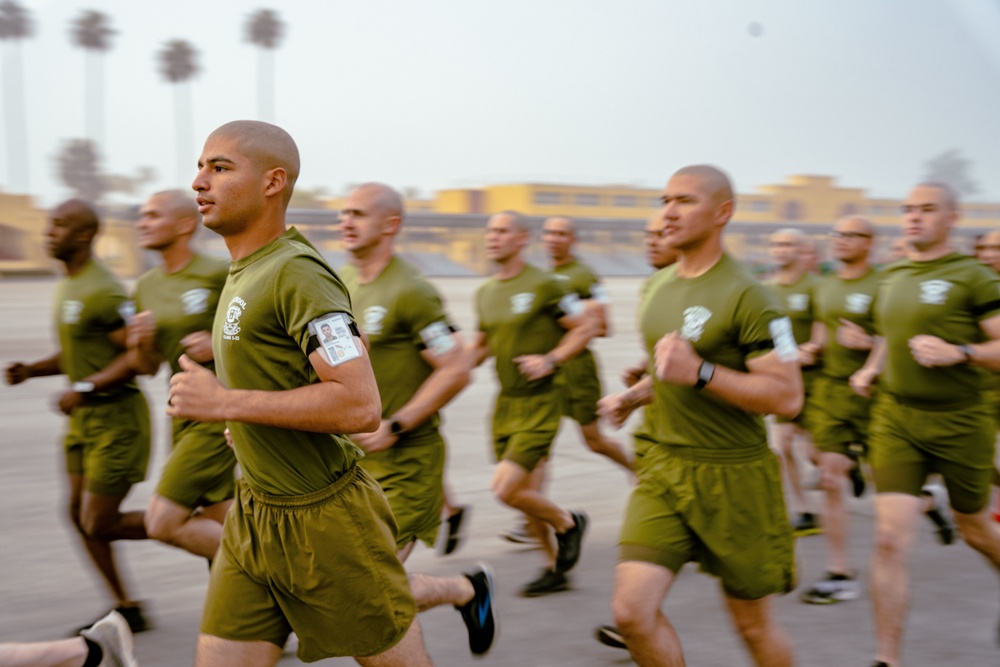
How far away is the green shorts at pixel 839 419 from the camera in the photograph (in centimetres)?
657

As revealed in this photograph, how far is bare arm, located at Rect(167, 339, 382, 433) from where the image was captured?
105 inches

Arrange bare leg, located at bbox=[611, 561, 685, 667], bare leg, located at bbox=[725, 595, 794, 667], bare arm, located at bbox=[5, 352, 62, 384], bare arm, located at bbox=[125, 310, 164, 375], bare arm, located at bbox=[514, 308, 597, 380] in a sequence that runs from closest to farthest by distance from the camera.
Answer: bare leg, located at bbox=[611, 561, 685, 667] < bare leg, located at bbox=[725, 595, 794, 667] < bare arm, located at bbox=[125, 310, 164, 375] < bare arm, located at bbox=[5, 352, 62, 384] < bare arm, located at bbox=[514, 308, 597, 380]

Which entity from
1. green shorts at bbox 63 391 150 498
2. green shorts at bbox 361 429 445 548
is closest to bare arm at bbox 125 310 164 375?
green shorts at bbox 63 391 150 498

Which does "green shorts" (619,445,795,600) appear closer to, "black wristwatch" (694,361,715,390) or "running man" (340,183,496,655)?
"black wristwatch" (694,361,715,390)

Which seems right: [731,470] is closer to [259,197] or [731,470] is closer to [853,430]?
[259,197]

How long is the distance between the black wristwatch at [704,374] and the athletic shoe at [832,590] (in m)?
2.68

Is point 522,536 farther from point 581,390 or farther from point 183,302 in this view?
point 183,302

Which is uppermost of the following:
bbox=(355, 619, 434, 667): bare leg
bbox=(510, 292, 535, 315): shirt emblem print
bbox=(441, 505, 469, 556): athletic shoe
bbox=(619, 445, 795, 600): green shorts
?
bbox=(510, 292, 535, 315): shirt emblem print

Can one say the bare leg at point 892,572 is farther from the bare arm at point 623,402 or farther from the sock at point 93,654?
the sock at point 93,654

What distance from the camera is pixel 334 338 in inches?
106

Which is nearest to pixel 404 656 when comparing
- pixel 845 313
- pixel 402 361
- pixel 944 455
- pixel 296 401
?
pixel 296 401

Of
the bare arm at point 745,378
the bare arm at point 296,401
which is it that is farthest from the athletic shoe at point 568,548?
the bare arm at point 296,401

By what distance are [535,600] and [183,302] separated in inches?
95.7

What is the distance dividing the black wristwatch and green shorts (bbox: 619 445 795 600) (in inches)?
14.2
